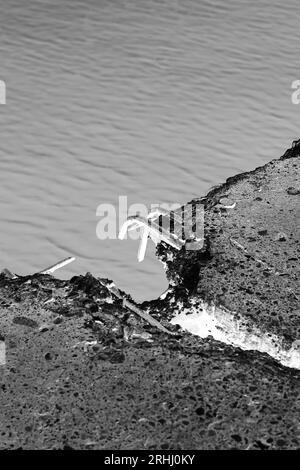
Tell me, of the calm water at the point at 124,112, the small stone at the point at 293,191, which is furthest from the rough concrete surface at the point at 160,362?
the calm water at the point at 124,112

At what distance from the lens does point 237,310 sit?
254 centimetres

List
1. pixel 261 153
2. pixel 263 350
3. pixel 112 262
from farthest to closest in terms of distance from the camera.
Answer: pixel 261 153 < pixel 112 262 < pixel 263 350

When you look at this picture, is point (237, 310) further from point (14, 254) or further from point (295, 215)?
point (14, 254)

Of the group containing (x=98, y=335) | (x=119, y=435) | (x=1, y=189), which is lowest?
(x=119, y=435)

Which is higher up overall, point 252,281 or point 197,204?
point 197,204

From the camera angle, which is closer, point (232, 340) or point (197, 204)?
point (232, 340)

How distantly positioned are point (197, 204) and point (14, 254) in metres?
0.80

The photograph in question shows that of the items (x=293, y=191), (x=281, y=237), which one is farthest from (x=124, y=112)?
(x=281, y=237)

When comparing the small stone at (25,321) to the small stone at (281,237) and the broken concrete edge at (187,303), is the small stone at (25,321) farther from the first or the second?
the small stone at (281,237)

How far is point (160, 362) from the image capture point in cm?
223

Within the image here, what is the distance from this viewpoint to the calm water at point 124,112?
3.66 metres

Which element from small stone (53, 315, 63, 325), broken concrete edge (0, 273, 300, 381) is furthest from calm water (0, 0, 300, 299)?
small stone (53, 315, 63, 325)

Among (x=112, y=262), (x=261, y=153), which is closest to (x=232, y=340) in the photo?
(x=112, y=262)

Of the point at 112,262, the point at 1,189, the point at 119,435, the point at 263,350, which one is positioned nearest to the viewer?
the point at 119,435
